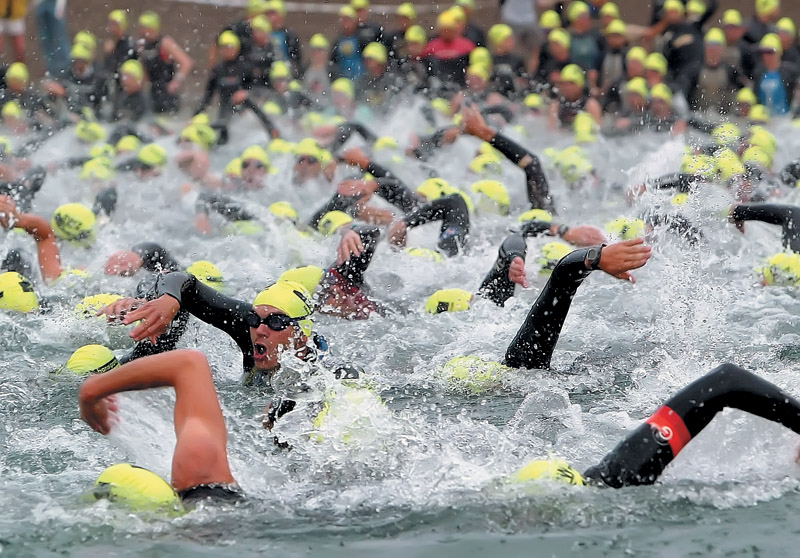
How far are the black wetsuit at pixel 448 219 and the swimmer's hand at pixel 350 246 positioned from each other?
139 cm

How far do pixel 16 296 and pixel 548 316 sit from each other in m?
3.39

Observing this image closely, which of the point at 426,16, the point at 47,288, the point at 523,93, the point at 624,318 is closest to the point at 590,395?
the point at 624,318

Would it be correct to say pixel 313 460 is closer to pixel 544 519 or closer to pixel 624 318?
pixel 544 519

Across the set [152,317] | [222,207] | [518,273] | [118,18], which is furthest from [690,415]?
[118,18]

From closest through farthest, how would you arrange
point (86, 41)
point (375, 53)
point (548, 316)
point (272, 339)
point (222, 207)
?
point (272, 339) → point (548, 316) → point (222, 207) → point (375, 53) → point (86, 41)

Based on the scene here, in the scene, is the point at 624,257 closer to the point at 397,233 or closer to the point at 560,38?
the point at 397,233

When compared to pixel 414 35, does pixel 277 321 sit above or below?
below

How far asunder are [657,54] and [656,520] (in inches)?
429

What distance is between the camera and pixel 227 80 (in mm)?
14109

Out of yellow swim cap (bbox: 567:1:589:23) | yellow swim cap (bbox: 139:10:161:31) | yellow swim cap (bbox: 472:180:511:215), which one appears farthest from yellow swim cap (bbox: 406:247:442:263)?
yellow swim cap (bbox: 139:10:161:31)

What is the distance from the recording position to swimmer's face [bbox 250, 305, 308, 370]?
4773 millimetres

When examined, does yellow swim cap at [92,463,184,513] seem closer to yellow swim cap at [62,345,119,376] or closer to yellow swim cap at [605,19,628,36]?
yellow swim cap at [62,345,119,376]

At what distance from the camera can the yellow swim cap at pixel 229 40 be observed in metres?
14.2

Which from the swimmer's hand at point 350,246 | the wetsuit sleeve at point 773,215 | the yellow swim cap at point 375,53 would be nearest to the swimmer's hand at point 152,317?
the swimmer's hand at point 350,246
